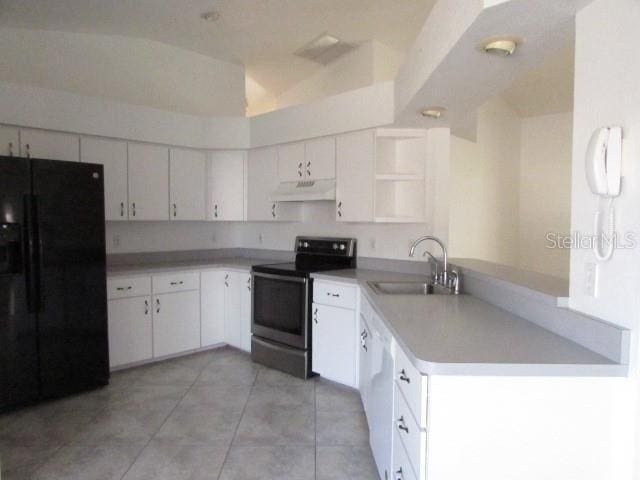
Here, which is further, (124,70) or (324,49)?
(324,49)

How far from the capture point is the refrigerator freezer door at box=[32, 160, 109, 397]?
2.83m

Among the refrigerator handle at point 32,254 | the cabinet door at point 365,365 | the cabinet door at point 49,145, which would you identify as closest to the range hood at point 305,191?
the cabinet door at point 365,365

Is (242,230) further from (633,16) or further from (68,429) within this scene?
(633,16)

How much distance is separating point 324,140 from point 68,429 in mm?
2847

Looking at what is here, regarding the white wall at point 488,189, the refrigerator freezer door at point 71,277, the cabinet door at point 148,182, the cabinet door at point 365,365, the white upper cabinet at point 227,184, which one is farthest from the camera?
the white wall at point 488,189

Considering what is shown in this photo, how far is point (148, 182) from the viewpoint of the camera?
3920 mm

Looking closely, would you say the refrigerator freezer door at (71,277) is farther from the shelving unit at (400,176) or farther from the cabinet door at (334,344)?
the shelving unit at (400,176)

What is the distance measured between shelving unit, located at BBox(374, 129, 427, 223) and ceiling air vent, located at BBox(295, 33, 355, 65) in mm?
1428

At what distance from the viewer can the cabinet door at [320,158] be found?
359 centimetres

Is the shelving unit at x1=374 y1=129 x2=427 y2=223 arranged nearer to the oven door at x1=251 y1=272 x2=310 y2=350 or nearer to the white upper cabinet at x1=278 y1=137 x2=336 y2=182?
the white upper cabinet at x1=278 y1=137 x2=336 y2=182

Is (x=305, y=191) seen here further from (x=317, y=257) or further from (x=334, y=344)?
(x=334, y=344)

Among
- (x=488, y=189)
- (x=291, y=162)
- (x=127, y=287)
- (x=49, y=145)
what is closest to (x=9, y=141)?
(x=49, y=145)

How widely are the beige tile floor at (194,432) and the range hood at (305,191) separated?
155cm

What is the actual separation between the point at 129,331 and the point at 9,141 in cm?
176
